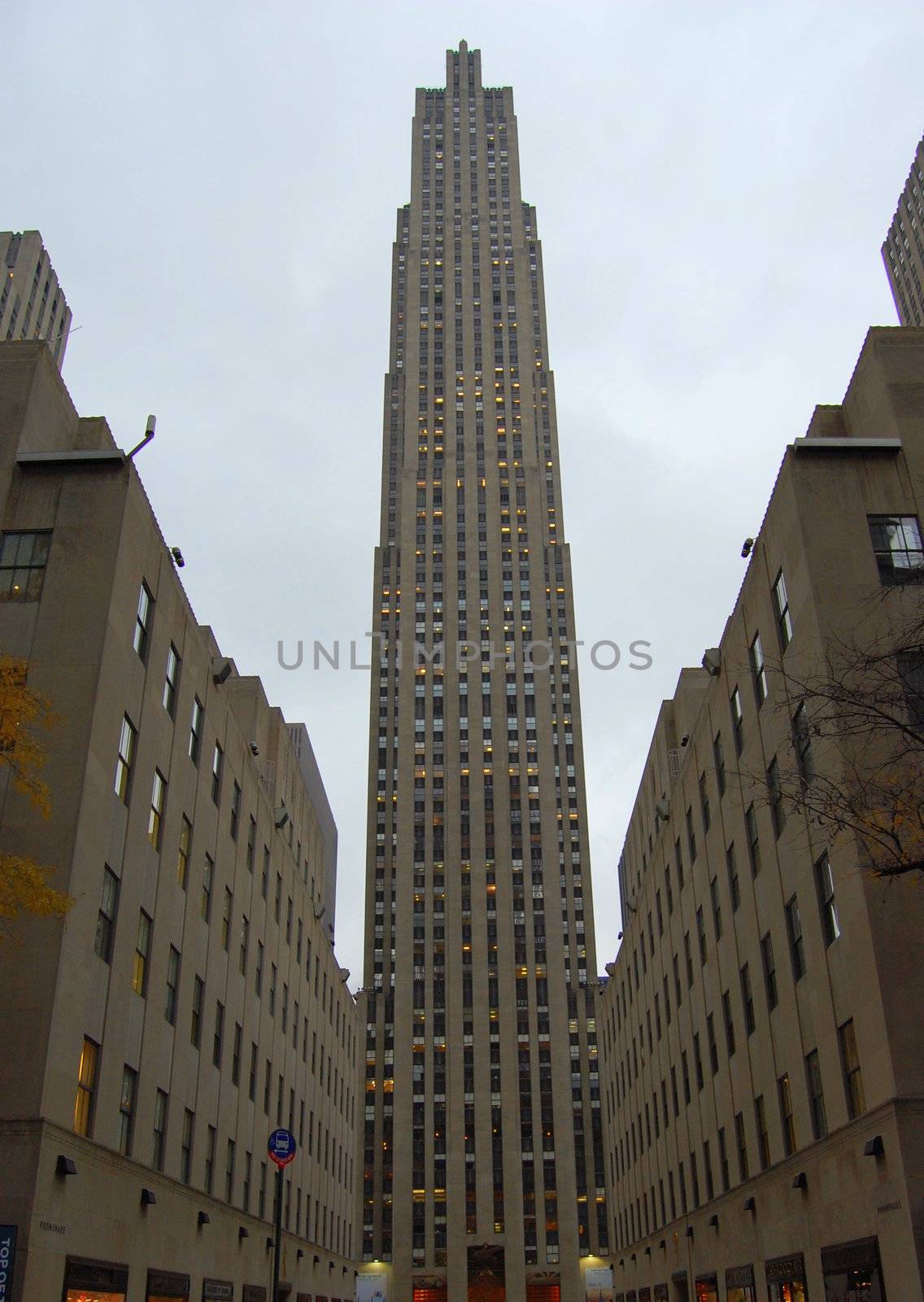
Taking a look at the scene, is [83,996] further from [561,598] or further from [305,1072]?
[561,598]

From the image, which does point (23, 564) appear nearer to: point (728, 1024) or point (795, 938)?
point (795, 938)

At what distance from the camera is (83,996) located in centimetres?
2519

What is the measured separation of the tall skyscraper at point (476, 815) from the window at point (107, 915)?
95807mm

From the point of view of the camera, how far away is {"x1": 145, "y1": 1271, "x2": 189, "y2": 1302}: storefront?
29656 mm

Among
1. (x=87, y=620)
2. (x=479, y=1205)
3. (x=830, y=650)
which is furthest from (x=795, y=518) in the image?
(x=479, y=1205)

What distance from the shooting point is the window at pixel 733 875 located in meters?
37.5

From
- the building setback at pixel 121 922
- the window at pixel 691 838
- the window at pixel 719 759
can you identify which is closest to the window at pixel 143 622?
the building setback at pixel 121 922

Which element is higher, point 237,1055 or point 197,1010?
point 197,1010

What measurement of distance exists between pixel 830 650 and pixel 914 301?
455ft

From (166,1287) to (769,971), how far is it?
19.3 meters

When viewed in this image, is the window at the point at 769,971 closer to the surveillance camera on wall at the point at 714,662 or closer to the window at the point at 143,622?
the surveillance camera on wall at the point at 714,662

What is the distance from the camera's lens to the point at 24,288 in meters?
143

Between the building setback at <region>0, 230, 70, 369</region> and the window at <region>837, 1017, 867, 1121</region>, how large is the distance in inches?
5237

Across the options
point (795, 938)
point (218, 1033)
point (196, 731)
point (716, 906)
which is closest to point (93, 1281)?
point (218, 1033)
